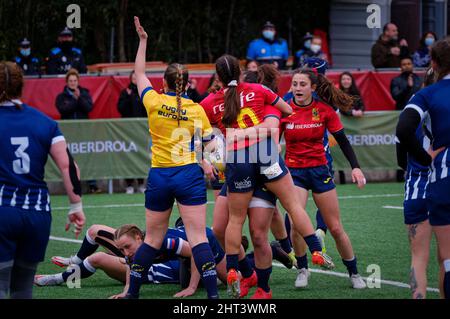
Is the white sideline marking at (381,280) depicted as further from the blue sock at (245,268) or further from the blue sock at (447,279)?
the blue sock at (447,279)

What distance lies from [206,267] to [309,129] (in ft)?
6.76

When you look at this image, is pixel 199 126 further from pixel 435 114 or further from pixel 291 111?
pixel 435 114

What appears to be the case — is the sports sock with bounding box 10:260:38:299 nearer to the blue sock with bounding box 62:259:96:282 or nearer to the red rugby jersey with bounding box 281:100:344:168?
the blue sock with bounding box 62:259:96:282

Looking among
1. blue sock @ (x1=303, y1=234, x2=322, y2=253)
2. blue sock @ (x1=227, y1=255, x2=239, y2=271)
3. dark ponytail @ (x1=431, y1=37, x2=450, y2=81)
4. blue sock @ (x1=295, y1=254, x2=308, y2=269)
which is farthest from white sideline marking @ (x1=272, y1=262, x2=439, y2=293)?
dark ponytail @ (x1=431, y1=37, x2=450, y2=81)

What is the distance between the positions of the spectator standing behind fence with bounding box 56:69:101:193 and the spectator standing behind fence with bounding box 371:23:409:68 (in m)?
6.68

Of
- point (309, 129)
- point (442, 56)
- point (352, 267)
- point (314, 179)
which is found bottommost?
point (352, 267)

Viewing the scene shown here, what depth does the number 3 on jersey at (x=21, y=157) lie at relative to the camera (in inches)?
269

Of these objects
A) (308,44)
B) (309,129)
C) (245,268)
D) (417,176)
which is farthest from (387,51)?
(417,176)

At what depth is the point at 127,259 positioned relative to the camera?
30.5ft

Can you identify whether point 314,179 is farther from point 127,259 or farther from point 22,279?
point 22,279

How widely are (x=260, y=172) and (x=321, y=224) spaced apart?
8.24 ft

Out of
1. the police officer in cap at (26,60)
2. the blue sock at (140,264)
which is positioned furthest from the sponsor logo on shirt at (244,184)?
the police officer in cap at (26,60)

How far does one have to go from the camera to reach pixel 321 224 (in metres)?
11.2

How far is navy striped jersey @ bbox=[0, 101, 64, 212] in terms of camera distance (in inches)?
268
